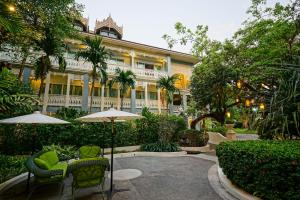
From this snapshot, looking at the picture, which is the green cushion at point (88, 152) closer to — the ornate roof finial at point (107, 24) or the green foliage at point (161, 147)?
the green foliage at point (161, 147)

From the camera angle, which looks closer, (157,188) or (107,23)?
(157,188)

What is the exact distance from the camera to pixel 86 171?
13.7ft

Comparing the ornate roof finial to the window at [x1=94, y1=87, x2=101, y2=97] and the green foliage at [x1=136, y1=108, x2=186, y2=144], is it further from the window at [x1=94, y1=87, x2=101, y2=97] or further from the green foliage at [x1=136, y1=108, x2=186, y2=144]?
the green foliage at [x1=136, y1=108, x2=186, y2=144]

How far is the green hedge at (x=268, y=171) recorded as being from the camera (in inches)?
121

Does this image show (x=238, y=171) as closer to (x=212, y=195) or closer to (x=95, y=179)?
(x=212, y=195)

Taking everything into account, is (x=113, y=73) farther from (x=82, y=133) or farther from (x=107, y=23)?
(x=82, y=133)

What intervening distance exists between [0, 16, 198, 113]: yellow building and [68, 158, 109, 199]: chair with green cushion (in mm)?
12473

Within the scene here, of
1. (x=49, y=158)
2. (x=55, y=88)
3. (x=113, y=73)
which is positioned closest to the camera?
(x=49, y=158)

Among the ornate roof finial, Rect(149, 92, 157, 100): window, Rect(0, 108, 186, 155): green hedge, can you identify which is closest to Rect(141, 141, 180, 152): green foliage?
Rect(0, 108, 186, 155): green hedge

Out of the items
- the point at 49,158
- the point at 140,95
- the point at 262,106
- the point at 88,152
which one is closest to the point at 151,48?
the point at 140,95

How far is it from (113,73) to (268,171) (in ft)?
52.5

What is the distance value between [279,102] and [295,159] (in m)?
2.23

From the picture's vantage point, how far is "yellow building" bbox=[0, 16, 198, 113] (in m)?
15.5

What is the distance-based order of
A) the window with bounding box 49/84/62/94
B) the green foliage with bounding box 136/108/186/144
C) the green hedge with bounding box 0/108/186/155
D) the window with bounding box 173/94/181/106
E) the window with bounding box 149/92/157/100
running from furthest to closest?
1. the window with bounding box 173/94/181/106
2. the window with bounding box 149/92/157/100
3. the window with bounding box 49/84/62/94
4. the green foliage with bounding box 136/108/186/144
5. the green hedge with bounding box 0/108/186/155
